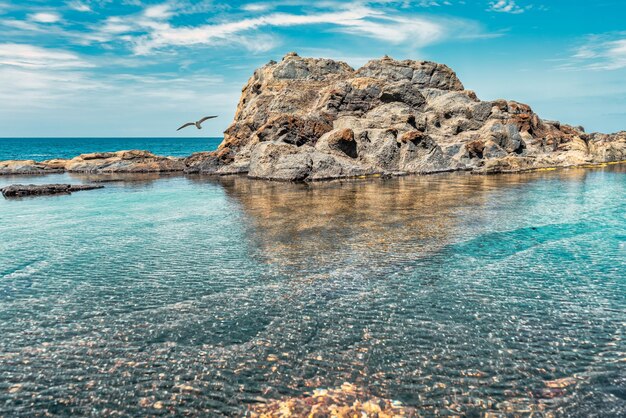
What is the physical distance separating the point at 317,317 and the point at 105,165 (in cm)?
6699

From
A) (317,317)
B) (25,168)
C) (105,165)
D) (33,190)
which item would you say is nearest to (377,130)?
(33,190)

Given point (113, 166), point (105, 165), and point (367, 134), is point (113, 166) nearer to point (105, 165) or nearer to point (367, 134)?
point (105, 165)

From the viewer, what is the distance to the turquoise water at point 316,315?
6.83 m

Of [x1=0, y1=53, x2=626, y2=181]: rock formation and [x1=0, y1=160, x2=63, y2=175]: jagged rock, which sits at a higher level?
[x1=0, y1=53, x2=626, y2=181]: rock formation

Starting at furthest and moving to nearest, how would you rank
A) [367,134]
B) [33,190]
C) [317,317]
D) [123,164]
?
1. [123,164]
2. [367,134]
3. [33,190]
4. [317,317]

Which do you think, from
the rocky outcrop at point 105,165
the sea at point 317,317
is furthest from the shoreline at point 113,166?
the sea at point 317,317

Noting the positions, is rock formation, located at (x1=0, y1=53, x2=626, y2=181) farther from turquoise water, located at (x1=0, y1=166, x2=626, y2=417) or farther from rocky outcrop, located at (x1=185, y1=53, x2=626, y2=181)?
turquoise water, located at (x1=0, y1=166, x2=626, y2=417)

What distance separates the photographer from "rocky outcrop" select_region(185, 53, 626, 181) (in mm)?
48969

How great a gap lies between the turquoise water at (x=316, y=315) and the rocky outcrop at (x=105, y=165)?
159 feet

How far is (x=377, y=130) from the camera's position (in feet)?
171

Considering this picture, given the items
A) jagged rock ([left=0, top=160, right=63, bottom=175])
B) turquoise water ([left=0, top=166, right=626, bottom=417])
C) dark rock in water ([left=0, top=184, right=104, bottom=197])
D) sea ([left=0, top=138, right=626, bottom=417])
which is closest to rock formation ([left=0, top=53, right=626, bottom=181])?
jagged rock ([left=0, top=160, right=63, bottom=175])

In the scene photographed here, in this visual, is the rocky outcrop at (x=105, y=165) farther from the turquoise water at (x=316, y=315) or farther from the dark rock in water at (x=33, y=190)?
the turquoise water at (x=316, y=315)

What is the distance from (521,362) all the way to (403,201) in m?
19.8

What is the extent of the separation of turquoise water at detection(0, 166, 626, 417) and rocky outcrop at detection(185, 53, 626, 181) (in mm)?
28417
